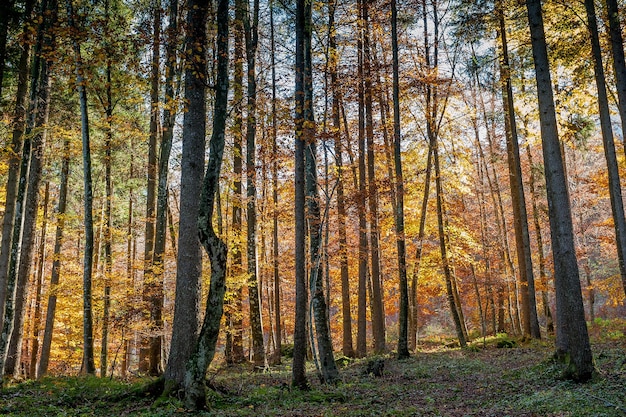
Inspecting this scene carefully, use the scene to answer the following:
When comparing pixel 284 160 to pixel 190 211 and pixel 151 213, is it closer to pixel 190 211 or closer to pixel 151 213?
pixel 151 213

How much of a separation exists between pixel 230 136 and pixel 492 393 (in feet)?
44.6

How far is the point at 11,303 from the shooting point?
9.95 m

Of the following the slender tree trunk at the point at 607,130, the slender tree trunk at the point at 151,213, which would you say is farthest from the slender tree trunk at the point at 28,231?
the slender tree trunk at the point at 607,130

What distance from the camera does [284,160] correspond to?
15.3 metres

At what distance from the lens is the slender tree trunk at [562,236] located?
7531 millimetres

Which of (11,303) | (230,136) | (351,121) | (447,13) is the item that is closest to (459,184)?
(351,121)

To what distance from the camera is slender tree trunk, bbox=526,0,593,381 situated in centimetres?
753

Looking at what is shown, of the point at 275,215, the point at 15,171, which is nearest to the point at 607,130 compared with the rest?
the point at 275,215

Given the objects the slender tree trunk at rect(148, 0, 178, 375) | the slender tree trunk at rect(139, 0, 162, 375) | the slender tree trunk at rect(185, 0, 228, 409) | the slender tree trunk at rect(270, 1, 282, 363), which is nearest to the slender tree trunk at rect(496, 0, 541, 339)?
the slender tree trunk at rect(270, 1, 282, 363)

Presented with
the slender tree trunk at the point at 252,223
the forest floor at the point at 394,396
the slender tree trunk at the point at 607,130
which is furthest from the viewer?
the slender tree trunk at the point at 252,223

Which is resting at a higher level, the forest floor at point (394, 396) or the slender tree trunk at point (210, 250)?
the slender tree trunk at point (210, 250)

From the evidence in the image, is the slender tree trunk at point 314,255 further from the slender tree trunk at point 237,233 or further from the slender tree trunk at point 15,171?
the slender tree trunk at point 15,171

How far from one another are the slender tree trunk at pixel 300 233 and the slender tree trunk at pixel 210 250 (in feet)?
6.70

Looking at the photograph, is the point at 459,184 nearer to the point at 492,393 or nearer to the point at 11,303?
the point at 492,393
